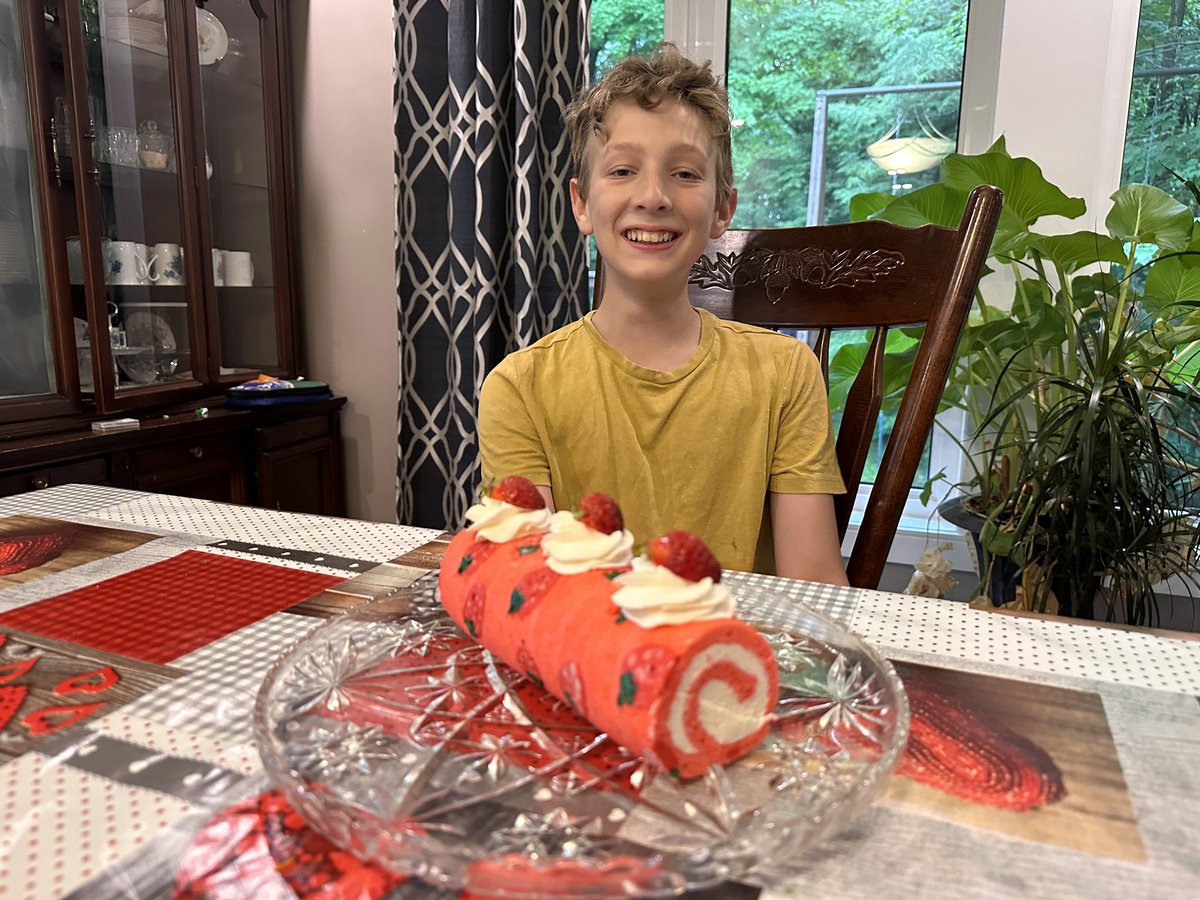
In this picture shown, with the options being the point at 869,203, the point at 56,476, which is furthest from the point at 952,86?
the point at 56,476

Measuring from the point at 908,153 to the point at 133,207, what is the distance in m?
2.07

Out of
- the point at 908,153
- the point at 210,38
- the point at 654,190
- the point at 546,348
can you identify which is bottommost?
the point at 546,348

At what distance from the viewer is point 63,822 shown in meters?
0.44

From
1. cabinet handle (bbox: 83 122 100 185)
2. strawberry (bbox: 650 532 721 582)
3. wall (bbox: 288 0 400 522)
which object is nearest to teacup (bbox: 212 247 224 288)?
wall (bbox: 288 0 400 522)

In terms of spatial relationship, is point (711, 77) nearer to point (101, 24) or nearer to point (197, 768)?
point (197, 768)

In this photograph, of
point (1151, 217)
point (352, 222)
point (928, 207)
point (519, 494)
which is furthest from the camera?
point (352, 222)

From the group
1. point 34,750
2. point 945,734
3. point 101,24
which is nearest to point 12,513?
point 34,750

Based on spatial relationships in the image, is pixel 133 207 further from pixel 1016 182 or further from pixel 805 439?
pixel 1016 182

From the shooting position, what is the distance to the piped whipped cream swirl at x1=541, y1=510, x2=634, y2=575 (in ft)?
1.88

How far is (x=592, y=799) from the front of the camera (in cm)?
45

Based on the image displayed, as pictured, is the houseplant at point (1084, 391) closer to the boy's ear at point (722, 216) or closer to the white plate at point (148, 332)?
the boy's ear at point (722, 216)

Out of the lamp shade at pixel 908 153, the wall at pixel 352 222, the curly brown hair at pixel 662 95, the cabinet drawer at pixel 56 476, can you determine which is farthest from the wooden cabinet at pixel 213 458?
the lamp shade at pixel 908 153

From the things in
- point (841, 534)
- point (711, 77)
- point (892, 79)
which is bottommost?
point (841, 534)

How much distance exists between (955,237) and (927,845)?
89cm
